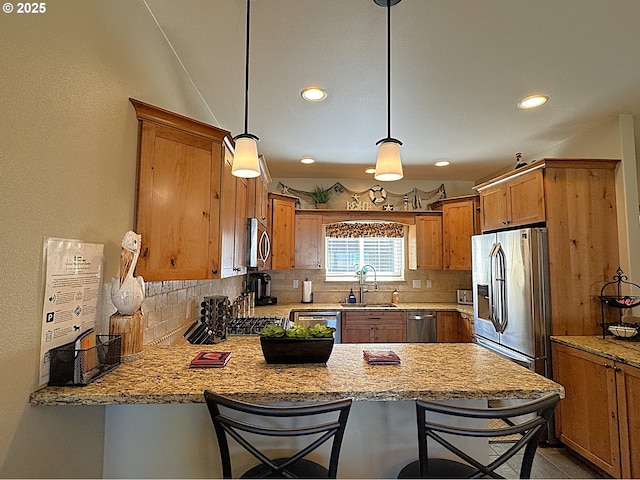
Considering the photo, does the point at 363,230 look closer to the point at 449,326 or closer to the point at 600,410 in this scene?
the point at 449,326

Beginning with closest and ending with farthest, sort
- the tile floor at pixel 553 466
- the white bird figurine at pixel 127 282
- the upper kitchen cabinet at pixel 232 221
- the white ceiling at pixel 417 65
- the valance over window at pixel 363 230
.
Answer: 1. the white bird figurine at pixel 127 282
2. the white ceiling at pixel 417 65
3. the upper kitchen cabinet at pixel 232 221
4. the tile floor at pixel 553 466
5. the valance over window at pixel 363 230

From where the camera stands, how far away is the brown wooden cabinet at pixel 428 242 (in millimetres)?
4961

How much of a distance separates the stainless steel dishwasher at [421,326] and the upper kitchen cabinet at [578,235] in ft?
5.72

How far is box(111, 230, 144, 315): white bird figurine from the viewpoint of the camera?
1.52 meters

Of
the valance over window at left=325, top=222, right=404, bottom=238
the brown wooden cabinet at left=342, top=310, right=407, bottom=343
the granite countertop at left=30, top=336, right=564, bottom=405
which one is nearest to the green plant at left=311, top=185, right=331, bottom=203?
the valance over window at left=325, top=222, right=404, bottom=238

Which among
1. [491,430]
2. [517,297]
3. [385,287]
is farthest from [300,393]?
[385,287]

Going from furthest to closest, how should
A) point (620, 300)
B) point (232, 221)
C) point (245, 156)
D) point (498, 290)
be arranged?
point (498, 290) → point (620, 300) → point (232, 221) → point (245, 156)

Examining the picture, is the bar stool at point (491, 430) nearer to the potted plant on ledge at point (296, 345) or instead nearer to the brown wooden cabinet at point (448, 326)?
the potted plant on ledge at point (296, 345)

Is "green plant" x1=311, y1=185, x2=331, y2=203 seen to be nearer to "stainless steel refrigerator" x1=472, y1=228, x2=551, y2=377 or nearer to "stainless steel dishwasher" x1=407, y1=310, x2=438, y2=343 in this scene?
"stainless steel dishwasher" x1=407, y1=310, x2=438, y2=343

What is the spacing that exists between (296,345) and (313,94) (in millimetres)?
1889

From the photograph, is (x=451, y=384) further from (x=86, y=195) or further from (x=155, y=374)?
(x=86, y=195)

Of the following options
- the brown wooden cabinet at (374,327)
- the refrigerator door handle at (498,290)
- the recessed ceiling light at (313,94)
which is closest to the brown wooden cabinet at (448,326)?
the brown wooden cabinet at (374,327)

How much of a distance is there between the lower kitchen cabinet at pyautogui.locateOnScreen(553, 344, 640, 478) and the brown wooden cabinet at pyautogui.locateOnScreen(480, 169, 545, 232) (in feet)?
3.77

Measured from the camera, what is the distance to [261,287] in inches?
192
